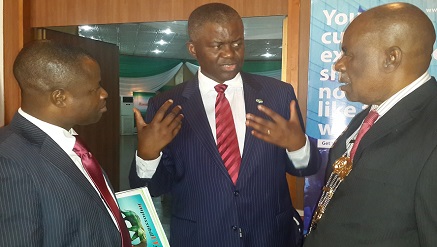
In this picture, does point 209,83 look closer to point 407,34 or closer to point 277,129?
point 277,129

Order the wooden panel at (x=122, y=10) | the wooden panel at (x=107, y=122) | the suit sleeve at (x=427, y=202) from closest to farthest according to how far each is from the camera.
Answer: the suit sleeve at (x=427, y=202) → the wooden panel at (x=122, y=10) → the wooden panel at (x=107, y=122)

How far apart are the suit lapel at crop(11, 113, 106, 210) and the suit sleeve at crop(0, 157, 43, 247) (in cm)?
12

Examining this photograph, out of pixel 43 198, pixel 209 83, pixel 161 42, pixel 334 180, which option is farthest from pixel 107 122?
pixel 161 42

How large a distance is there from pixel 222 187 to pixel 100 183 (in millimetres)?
490

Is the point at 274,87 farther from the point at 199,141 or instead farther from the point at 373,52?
the point at 373,52

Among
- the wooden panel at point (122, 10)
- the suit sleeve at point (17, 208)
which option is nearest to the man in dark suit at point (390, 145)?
the suit sleeve at point (17, 208)

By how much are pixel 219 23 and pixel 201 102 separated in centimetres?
34

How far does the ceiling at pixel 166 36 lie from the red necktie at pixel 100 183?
4983 millimetres

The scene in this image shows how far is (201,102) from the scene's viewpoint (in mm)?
1745

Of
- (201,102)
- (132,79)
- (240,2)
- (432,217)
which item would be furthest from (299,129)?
(132,79)

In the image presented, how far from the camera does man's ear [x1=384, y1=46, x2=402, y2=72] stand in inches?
43.4

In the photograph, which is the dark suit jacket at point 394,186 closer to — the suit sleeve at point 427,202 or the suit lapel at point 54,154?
the suit sleeve at point 427,202

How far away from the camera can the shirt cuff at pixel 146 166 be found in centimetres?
159

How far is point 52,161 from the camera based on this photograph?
1.18 metres
